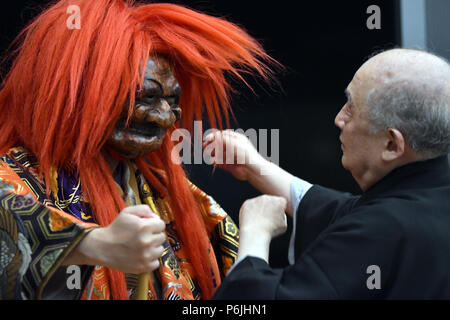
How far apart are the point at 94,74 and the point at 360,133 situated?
0.60 m

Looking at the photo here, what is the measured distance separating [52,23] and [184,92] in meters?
0.37

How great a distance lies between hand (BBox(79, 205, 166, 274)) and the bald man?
0.58 feet

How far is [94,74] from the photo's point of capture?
1331mm

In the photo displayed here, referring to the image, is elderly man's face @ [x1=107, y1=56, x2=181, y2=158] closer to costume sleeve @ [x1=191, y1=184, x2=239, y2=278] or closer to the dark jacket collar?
costume sleeve @ [x1=191, y1=184, x2=239, y2=278]

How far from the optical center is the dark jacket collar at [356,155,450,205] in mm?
1345

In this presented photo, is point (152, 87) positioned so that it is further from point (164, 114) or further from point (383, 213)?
point (383, 213)

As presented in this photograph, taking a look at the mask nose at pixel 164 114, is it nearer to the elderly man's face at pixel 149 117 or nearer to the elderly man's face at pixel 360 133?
the elderly man's face at pixel 149 117

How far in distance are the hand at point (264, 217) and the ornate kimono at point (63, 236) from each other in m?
0.23

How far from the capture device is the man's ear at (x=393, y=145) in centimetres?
131

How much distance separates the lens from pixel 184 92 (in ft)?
5.24

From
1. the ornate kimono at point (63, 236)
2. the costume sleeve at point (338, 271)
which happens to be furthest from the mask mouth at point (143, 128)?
the costume sleeve at point (338, 271)

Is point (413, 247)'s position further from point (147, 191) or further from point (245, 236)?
point (147, 191)
